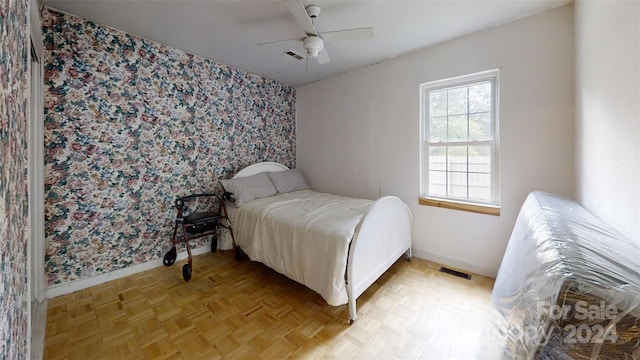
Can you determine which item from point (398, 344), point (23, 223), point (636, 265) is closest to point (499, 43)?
point (636, 265)

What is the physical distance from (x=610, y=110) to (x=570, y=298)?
129cm

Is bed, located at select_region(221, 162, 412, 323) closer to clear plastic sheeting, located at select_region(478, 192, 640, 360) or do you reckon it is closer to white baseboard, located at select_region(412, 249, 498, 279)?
white baseboard, located at select_region(412, 249, 498, 279)

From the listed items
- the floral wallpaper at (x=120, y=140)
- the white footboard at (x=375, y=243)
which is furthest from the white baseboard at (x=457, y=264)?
the floral wallpaper at (x=120, y=140)

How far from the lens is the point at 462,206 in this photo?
8.24ft

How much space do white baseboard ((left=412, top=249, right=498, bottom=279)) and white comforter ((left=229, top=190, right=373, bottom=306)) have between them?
967 millimetres

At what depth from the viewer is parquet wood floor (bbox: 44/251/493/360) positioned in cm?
152

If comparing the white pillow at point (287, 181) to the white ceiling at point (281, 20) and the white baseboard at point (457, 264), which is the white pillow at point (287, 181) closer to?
the white ceiling at point (281, 20)

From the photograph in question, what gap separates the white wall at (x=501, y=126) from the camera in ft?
6.62

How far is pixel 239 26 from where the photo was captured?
225cm

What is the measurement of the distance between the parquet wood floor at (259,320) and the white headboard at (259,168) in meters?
1.36

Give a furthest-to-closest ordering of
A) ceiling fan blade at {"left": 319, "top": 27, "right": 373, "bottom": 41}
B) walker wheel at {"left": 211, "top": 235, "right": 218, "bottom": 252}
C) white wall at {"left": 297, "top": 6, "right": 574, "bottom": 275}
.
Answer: walker wheel at {"left": 211, "top": 235, "right": 218, "bottom": 252} < white wall at {"left": 297, "top": 6, "right": 574, "bottom": 275} < ceiling fan blade at {"left": 319, "top": 27, "right": 373, "bottom": 41}

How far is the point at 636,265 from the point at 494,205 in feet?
6.06

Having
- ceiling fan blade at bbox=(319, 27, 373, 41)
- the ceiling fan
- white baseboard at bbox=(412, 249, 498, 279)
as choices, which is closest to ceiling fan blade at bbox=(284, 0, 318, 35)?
the ceiling fan

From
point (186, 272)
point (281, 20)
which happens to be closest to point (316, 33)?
point (281, 20)
